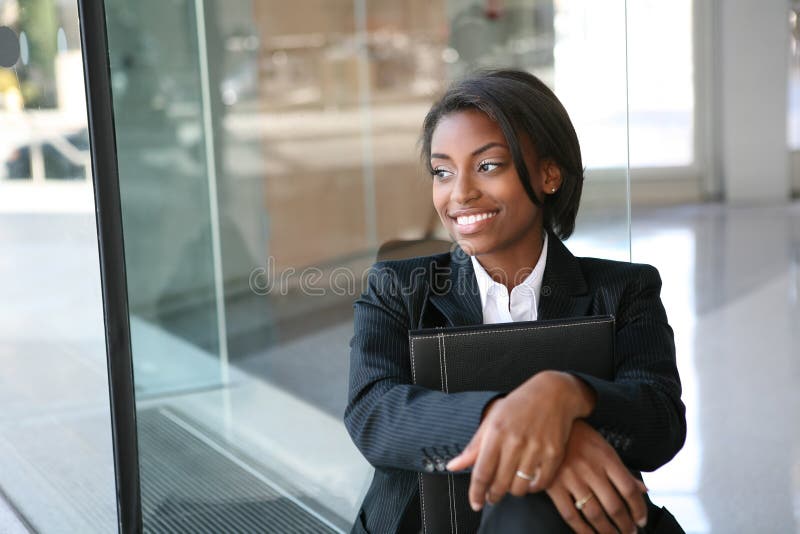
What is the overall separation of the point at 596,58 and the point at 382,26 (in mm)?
2065

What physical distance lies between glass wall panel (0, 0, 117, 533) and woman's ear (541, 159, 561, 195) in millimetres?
1092

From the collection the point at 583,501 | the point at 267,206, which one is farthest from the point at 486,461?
the point at 267,206

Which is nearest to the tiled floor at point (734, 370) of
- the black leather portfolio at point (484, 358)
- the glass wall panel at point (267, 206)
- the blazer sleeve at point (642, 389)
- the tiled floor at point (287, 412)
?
the tiled floor at point (287, 412)

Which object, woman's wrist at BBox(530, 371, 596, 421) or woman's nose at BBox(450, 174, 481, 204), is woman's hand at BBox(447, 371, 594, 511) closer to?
woman's wrist at BBox(530, 371, 596, 421)

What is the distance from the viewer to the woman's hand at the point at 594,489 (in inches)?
42.4

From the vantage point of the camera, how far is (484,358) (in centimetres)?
122

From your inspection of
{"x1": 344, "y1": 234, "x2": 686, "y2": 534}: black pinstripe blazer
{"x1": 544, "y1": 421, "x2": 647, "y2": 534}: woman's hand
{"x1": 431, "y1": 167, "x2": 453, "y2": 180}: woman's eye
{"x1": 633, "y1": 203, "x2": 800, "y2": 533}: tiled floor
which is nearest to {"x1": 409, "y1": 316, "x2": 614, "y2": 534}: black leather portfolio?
{"x1": 344, "y1": 234, "x2": 686, "y2": 534}: black pinstripe blazer

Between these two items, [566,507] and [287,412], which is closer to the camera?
[566,507]

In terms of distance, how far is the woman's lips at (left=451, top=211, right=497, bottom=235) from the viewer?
1.35 meters

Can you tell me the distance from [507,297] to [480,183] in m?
0.19

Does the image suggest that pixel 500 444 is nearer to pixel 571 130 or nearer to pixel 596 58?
pixel 571 130

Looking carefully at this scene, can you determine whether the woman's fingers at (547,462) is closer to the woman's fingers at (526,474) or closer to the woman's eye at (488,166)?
the woman's fingers at (526,474)

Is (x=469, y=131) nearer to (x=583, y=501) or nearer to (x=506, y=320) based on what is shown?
(x=506, y=320)

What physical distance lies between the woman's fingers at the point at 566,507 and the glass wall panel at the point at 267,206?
1327mm
